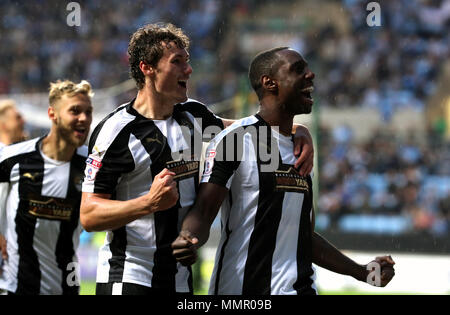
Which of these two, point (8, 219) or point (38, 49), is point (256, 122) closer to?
point (8, 219)

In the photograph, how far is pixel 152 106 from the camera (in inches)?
183

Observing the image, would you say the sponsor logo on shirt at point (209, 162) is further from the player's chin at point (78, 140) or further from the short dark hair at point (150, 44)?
the player's chin at point (78, 140)

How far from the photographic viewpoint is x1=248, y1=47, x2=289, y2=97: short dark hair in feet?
14.9

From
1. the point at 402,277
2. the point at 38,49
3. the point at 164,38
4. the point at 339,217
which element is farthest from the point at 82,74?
the point at 164,38

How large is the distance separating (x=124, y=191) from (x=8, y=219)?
2074 millimetres

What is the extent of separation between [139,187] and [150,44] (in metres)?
0.90

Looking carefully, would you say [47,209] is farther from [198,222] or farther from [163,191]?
[163,191]

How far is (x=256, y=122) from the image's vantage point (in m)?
4.46

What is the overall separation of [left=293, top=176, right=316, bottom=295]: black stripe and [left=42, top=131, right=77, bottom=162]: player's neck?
2.57 m

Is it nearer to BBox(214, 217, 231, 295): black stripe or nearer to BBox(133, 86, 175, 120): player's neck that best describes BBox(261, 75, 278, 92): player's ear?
BBox(133, 86, 175, 120): player's neck

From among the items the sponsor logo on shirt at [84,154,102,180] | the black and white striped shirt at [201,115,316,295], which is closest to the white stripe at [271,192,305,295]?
the black and white striped shirt at [201,115,316,295]

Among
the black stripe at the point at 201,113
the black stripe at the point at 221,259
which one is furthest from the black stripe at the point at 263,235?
the black stripe at the point at 201,113

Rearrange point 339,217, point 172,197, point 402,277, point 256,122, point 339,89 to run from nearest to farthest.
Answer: point 172,197 < point 256,122 < point 402,277 < point 339,217 < point 339,89
